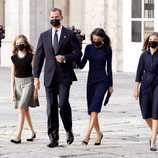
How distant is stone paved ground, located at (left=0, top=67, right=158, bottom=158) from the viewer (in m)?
11.0

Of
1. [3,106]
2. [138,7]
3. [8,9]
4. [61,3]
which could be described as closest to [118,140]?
[3,106]

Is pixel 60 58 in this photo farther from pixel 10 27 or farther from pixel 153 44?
pixel 10 27

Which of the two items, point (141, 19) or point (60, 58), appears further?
point (141, 19)

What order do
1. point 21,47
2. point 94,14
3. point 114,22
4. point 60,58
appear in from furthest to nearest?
1. point 94,14
2. point 114,22
3. point 21,47
4. point 60,58

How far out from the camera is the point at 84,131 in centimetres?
1326

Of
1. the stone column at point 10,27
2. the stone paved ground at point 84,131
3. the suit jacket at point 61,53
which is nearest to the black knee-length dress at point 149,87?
the stone paved ground at point 84,131

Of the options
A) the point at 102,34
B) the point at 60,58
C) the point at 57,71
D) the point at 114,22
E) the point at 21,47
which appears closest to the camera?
the point at 60,58

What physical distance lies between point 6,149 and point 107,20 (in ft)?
54.8

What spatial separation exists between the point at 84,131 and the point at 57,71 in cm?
185

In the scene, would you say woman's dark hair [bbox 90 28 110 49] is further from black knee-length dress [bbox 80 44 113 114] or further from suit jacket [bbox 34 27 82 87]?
suit jacket [bbox 34 27 82 87]

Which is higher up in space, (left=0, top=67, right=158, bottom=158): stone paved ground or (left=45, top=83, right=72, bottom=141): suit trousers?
(left=45, top=83, right=72, bottom=141): suit trousers

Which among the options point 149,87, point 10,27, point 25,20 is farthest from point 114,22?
point 149,87

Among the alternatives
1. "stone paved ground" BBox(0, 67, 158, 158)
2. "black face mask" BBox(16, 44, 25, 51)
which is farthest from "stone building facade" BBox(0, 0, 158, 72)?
"black face mask" BBox(16, 44, 25, 51)

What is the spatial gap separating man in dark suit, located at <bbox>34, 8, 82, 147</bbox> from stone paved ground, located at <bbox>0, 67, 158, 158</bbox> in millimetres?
359
